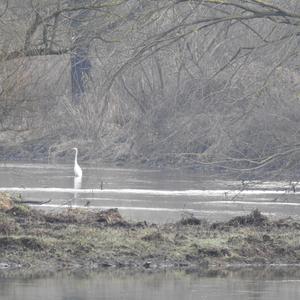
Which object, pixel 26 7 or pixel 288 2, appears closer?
pixel 288 2

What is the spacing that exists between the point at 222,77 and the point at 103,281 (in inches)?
756

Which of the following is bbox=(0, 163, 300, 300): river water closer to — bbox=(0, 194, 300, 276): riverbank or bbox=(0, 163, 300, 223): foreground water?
bbox=(0, 163, 300, 223): foreground water

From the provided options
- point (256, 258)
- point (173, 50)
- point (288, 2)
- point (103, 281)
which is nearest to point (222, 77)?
point (173, 50)

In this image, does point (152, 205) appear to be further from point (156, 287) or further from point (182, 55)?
point (156, 287)

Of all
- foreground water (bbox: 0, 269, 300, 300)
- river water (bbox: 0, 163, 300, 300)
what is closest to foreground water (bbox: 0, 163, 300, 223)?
river water (bbox: 0, 163, 300, 300)

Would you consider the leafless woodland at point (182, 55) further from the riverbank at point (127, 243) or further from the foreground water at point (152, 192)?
the riverbank at point (127, 243)

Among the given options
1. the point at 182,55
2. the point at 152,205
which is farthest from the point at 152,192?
the point at 182,55

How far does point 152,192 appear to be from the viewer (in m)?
30.2

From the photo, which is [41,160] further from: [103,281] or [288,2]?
[103,281]

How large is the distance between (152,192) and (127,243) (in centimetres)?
1151

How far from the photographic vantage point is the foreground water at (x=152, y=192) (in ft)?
82.8

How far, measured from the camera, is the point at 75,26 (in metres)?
22.9

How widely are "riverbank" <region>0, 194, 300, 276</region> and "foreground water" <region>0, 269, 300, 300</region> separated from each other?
856mm

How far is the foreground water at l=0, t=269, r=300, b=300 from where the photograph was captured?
15148 mm
